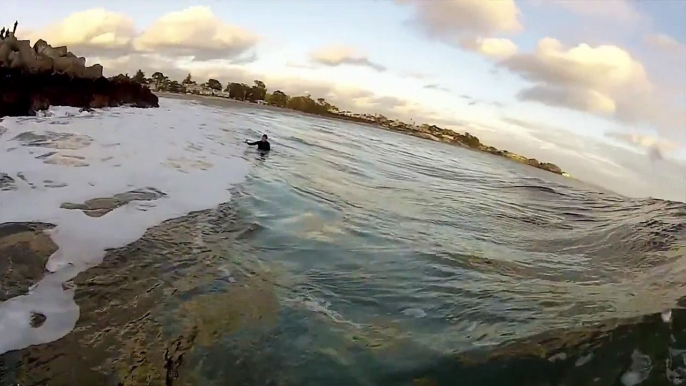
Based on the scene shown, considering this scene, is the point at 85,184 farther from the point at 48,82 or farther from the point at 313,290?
the point at 48,82

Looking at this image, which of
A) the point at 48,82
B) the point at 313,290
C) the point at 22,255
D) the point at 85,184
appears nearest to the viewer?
the point at 22,255

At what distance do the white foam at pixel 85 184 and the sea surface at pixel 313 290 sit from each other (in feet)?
0.10

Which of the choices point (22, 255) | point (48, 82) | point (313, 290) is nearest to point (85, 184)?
point (22, 255)

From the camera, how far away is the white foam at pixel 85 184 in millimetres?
4027

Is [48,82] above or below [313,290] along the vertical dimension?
above

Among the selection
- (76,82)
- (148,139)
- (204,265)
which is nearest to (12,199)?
(204,265)

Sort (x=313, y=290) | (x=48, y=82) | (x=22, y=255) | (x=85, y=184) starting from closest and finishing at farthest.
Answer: (x=22, y=255) → (x=313, y=290) → (x=85, y=184) → (x=48, y=82)

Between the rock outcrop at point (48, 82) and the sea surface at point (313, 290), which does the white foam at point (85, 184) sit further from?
the rock outcrop at point (48, 82)

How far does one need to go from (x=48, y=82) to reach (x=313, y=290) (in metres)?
14.8

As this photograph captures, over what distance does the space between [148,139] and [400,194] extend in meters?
6.43

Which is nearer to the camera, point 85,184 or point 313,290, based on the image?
point 313,290

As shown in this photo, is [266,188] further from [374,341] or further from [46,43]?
[46,43]

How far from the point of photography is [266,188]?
32.2 ft

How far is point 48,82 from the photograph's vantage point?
16.0 metres
